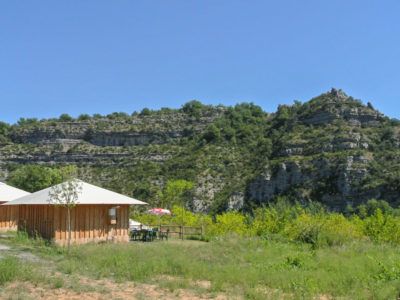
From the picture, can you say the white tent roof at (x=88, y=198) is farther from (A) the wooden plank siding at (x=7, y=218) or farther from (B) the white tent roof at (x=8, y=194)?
(A) the wooden plank siding at (x=7, y=218)

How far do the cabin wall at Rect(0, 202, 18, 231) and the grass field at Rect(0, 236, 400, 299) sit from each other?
39.4 ft

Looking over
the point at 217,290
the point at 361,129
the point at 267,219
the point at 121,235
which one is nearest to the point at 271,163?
the point at 361,129

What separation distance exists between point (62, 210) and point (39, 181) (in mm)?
29930

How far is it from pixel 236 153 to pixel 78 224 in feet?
176

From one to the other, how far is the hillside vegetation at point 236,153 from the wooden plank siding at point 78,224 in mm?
34588

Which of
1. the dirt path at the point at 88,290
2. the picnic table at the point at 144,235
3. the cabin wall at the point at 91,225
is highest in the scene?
the cabin wall at the point at 91,225

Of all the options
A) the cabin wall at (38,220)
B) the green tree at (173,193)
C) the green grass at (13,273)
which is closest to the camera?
the green grass at (13,273)

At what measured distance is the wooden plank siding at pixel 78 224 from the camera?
2316cm

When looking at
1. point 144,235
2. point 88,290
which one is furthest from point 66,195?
point 88,290

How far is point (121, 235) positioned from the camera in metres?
25.3

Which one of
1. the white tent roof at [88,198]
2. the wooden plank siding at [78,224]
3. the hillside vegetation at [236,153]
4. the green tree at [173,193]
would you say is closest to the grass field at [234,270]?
the wooden plank siding at [78,224]

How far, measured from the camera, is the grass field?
39.2ft

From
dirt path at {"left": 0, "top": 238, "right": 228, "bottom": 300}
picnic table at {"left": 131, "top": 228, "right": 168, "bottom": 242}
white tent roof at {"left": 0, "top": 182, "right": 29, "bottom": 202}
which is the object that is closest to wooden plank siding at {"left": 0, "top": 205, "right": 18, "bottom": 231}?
white tent roof at {"left": 0, "top": 182, "right": 29, "bottom": 202}

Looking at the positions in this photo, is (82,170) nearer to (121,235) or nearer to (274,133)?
(274,133)
